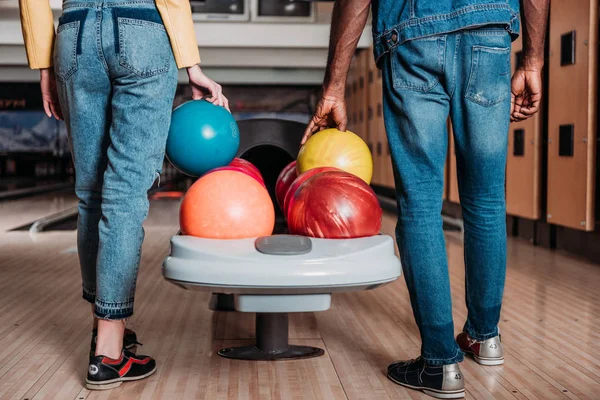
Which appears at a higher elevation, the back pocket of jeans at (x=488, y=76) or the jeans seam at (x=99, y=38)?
the jeans seam at (x=99, y=38)

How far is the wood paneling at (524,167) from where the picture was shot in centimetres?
427

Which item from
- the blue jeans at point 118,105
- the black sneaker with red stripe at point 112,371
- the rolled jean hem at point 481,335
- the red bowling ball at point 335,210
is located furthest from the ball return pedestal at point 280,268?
the rolled jean hem at point 481,335

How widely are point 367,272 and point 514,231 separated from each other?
352 centimetres

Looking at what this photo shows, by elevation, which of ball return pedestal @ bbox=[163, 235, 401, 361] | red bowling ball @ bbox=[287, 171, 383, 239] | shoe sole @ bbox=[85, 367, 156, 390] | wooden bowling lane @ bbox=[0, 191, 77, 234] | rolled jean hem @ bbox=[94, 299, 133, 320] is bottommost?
wooden bowling lane @ bbox=[0, 191, 77, 234]

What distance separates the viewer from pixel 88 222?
6.11 ft

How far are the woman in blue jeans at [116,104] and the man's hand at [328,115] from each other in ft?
1.22

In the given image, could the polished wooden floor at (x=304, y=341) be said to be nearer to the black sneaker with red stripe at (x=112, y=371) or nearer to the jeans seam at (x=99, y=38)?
the black sneaker with red stripe at (x=112, y=371)

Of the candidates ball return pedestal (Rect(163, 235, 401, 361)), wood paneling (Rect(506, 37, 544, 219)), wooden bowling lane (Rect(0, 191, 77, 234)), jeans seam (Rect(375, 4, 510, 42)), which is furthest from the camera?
wooden bowling lane (Rect(0, 191, 77, 234))

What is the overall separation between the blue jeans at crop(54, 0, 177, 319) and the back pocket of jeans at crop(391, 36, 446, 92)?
22.7 inches

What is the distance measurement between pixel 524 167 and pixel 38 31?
3419mm

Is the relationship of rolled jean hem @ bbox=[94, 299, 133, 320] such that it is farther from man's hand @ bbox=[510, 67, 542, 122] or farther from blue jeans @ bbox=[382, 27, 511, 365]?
man's hand @ bbox=[510, 67, 542, 122]

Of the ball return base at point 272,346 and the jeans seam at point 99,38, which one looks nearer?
the jeans seam at point 99,38

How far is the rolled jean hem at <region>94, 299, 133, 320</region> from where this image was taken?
67.8 inches

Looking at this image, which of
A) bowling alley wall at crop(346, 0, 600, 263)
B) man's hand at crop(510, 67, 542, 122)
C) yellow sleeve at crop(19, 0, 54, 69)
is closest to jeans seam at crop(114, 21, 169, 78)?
yellow sleeve at crop(19, 0, 54, 69)
